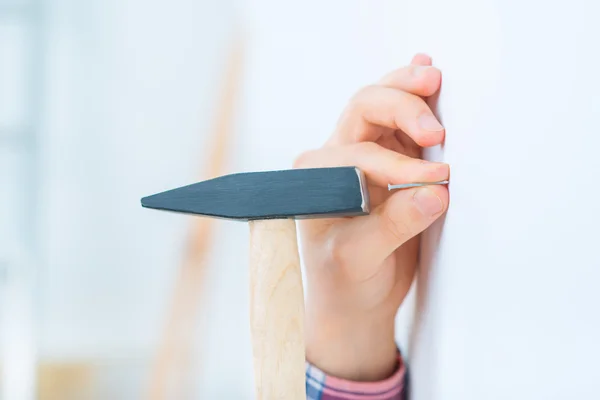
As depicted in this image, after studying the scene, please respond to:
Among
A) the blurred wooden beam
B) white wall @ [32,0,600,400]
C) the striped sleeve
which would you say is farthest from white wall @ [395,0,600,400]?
the blurred wooden beam

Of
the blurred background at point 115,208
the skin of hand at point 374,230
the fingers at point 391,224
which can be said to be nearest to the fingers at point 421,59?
the skin of hand at point 374,230

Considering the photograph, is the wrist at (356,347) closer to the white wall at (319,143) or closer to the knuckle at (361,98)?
the white wall at (319,143)

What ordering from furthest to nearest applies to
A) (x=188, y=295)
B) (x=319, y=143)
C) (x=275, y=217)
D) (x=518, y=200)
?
(x=188, y=295) → (x=319, y=143) → (x=275, y=217) → (x=518, y=200)

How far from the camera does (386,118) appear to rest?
22.0 inches

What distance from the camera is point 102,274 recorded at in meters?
1.58

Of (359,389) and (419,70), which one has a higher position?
(419,70)

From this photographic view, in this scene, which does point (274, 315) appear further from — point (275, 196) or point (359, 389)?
point (359, 389)

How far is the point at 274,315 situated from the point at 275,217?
80mm

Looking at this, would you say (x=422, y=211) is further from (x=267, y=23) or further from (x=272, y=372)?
(x=267, y=23)

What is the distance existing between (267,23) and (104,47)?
460 mm

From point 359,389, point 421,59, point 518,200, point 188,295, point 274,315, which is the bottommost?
point 188,295

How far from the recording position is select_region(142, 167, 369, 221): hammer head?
18.3 inches

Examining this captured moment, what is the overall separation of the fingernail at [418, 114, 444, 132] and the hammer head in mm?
79

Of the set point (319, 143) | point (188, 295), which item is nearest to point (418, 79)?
point (319, 143)
